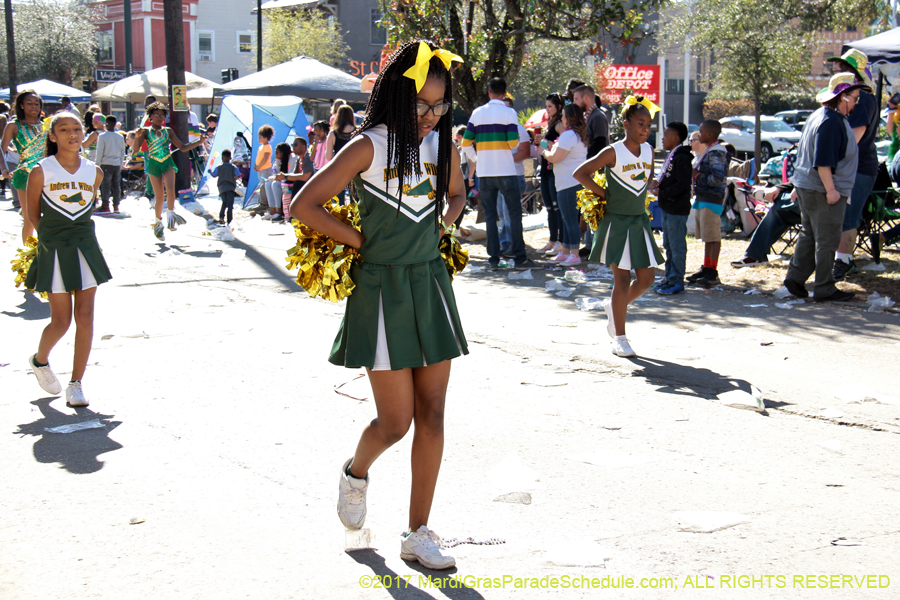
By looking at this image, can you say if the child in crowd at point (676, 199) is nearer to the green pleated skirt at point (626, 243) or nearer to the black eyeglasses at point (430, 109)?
the green pleated skirt at point (626, 243)

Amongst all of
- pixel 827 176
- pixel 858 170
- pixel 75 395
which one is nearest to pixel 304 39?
pixel 858 170

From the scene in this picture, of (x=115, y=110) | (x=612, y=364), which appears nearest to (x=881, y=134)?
(x=612, y=364)

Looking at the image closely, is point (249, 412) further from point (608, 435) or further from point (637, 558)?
point (637, 558)

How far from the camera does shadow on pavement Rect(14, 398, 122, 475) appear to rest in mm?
4391

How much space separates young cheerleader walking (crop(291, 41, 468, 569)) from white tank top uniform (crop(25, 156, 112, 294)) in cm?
273

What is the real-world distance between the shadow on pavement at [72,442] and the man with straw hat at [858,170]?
283 inches

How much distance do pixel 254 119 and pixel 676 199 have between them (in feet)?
38.5

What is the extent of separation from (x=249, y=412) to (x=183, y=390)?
71 centimetres

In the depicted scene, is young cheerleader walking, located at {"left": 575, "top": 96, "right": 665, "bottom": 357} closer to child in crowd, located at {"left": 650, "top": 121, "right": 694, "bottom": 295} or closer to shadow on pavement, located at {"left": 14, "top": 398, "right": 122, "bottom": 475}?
child in crowd, located at {"left": 650, "top": 121, "right": 694, "bottom": 295}

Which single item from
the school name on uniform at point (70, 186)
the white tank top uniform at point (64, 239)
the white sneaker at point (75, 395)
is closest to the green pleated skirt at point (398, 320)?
the white sneaker at point (75, 395)

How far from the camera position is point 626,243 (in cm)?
650

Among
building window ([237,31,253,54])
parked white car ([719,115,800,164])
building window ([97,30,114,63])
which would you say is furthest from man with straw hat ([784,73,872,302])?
building window ([97,30,114,63])

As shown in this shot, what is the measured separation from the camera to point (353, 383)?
5805mm

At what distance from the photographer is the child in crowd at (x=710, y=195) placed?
370 inches
